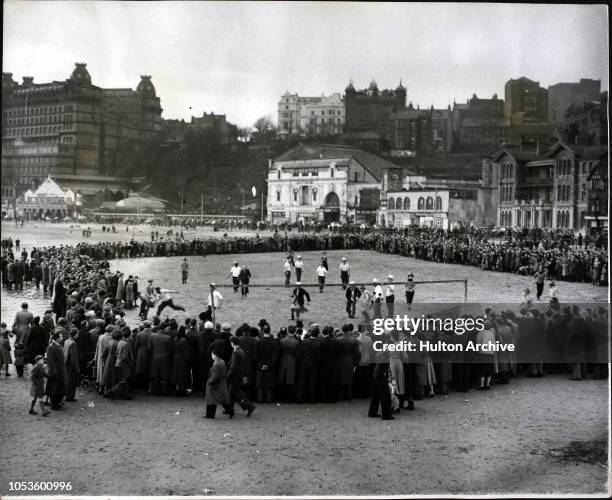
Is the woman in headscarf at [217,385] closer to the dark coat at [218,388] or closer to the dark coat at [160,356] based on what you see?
the dark coat at [218,388]

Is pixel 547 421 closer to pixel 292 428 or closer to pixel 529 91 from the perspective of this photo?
pixel 292 428

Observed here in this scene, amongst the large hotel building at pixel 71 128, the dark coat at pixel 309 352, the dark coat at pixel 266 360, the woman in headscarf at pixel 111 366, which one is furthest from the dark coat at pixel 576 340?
the large hotel building at pixel 71 128

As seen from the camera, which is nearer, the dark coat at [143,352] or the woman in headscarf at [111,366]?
the woman in headscarf at [111,366]

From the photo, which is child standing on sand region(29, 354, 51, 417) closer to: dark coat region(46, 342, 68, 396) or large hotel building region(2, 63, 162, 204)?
dark coat region(46, 342, 68, 396)

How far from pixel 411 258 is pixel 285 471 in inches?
660

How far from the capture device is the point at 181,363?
10375mm

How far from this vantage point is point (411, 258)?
2409 centimetres

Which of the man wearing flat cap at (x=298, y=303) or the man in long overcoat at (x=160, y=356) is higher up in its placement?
the man wearing flat cap at (x=298, y=303)

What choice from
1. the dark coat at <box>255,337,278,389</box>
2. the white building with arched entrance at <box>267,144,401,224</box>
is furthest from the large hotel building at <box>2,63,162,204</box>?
the white building with arched entrance at <box>267,144,401,224</box>

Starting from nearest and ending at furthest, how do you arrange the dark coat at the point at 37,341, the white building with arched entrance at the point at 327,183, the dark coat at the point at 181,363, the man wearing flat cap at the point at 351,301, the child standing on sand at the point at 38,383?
the child standing on sand at the point at 38,383, the dark coat at the point at 181,363, the dark coat at the point at 37,341, the man wearing flat cap at the point at 351,301, the white building with arched entrance at the point at 327,183

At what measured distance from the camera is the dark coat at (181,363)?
10.4 m

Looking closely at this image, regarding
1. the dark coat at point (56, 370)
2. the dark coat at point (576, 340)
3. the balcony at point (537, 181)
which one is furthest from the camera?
the balcony at point (537, 181)

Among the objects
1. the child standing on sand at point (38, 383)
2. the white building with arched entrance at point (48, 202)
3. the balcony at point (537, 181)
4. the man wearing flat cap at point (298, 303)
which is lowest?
the child standing on sand at point (38, 383)

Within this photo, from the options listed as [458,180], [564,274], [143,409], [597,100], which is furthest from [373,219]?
[143,409]
